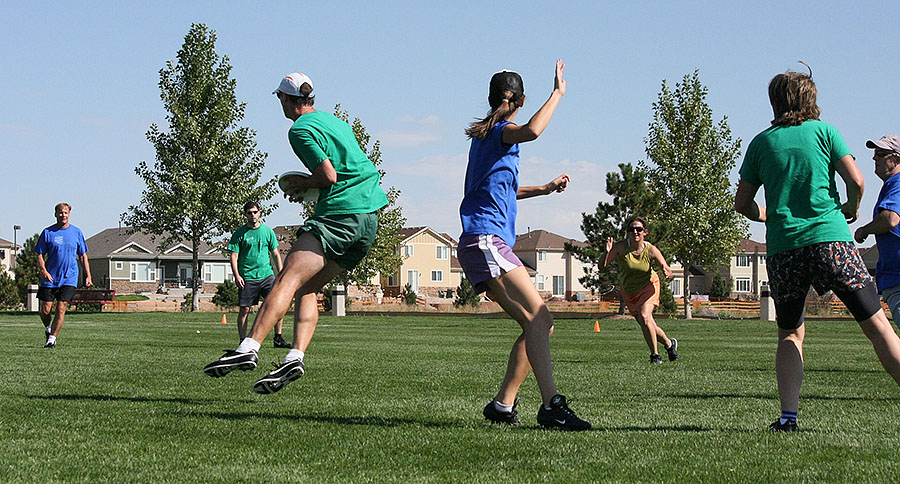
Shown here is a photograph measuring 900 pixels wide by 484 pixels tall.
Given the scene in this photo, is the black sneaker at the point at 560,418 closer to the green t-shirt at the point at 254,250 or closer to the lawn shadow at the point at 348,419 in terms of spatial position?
the lawn shadow at the point at 348,419

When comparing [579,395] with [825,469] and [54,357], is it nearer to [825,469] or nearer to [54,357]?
[825,469]

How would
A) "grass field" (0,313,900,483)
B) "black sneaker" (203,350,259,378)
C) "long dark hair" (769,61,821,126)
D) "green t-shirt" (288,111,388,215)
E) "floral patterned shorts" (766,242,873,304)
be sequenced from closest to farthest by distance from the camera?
1. "grass field" (0,313,900,483)
2. "floral patterned shorts" (766,242,873,304)
3. "long dark hair" (769,61,821,126)
4. "black sneaker" (203,350,259,378)
5. "green t-shirt" (288,111,388,215)

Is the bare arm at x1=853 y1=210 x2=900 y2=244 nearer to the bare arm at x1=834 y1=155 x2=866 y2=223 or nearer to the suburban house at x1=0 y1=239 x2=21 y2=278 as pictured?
the bare arm at x1=834 y1=155 x2=866 y2=223

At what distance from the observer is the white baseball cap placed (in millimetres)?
6418

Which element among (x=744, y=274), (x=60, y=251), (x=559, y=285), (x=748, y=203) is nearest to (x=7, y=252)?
(x=559, y=285)

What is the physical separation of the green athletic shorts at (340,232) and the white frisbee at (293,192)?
15 cm

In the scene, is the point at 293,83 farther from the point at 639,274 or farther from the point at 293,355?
the point at 639,274

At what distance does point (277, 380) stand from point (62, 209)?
9.08 meters

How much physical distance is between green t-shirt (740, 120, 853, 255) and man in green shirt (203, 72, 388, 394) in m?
2.47

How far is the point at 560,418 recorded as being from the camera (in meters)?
5.52

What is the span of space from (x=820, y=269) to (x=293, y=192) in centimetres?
314

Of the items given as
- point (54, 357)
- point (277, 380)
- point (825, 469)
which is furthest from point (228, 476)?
point (54, 357)

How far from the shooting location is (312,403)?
22.4 feet

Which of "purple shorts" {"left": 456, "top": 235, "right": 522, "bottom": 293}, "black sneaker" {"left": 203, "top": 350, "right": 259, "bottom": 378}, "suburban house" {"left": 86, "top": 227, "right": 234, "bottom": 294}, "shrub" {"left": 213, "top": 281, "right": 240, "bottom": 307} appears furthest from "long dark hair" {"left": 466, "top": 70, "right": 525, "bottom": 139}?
"suburban house" {"left": 86, "top": 227, "right": 234, "bottom": 294}
